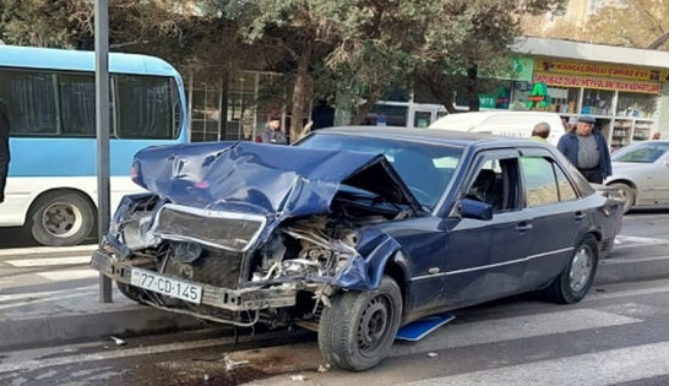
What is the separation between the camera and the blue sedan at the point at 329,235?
4.48 metres

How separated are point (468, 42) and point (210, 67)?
5.85m

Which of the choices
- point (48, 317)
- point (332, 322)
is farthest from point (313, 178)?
point (48, 317)

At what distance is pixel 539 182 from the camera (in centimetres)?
652

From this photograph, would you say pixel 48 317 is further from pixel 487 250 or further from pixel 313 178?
pixel 487 250

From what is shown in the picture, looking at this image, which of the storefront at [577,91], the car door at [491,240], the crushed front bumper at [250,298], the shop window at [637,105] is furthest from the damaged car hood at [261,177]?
the shop window at [637,105]

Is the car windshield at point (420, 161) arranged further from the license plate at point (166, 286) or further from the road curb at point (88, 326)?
the road curb at point (88, 326)

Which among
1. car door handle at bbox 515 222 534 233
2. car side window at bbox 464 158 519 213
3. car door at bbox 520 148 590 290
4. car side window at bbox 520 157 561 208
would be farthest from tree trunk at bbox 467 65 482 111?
car door handle at bbox 515 222 534 233

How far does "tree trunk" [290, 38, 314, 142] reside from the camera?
15919 millimetres

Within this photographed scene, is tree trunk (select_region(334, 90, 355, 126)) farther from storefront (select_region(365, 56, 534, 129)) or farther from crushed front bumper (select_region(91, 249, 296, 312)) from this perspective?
crushed front bumper (select_region(91, 249, 296, 312))

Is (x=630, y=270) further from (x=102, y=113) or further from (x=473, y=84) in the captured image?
(x=473, y=84)

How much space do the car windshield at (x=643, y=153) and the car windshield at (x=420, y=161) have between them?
10.5m

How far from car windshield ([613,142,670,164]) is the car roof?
943 cm

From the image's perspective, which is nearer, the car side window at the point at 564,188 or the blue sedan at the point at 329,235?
the blue sedan at the point at 329,235

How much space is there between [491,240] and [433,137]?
3.31 feet
